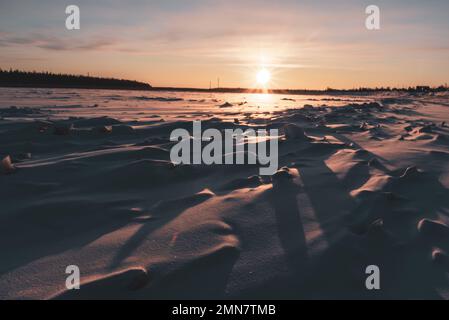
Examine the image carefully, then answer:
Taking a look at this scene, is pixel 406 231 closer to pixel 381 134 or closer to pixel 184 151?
pixel 184 151

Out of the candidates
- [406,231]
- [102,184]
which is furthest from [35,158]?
[406,231]

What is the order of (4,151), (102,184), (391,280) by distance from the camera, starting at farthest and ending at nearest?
(4,151) < (102,184) < (391,280)

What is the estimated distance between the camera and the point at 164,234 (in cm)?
194

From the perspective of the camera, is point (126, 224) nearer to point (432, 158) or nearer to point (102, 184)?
point (102, 184)

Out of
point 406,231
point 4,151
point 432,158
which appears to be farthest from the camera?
point 4,151

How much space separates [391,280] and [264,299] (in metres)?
0.57

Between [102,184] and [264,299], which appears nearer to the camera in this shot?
[264,299]

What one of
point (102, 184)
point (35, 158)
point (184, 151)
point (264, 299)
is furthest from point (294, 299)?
point (35, 158)
